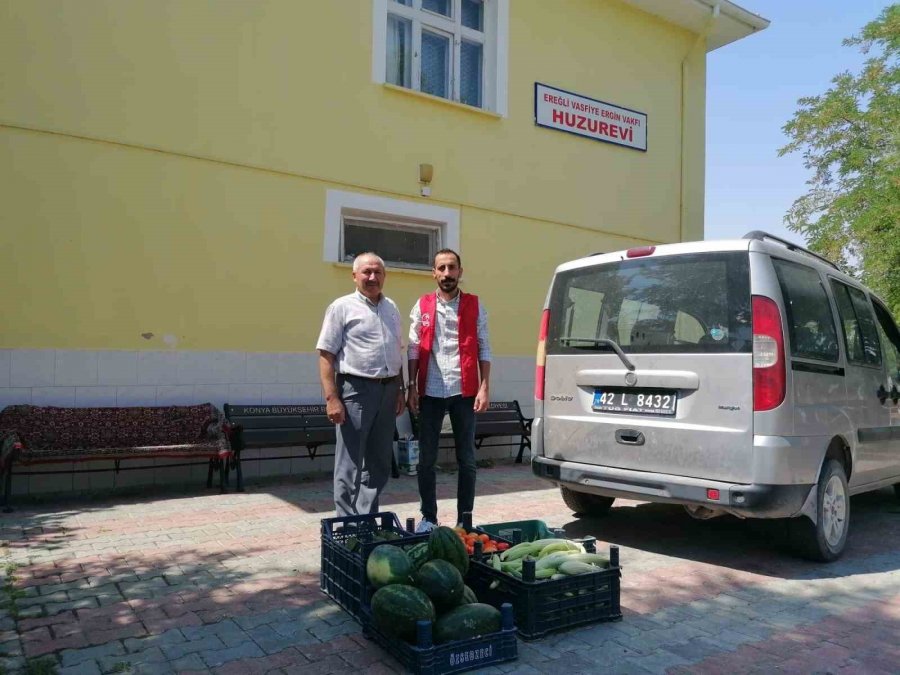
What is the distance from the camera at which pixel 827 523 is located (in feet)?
15.3

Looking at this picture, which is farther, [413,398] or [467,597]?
[413,398]

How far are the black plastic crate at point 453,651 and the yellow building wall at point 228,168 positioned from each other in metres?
4.84

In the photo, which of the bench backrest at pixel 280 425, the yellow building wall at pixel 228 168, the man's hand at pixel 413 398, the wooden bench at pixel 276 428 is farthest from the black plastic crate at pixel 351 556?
the yellow building wall at pixel 228 168

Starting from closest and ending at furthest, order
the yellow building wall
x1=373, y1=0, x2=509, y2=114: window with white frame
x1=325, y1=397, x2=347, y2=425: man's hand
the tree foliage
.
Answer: x1=325, y1=397, x2=347, y2=425: man's hand
the yellow building wall
x1=373, y1=0, x2=509, y2=114: window with white frame
the tree foliage

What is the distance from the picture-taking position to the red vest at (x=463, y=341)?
4.97 m

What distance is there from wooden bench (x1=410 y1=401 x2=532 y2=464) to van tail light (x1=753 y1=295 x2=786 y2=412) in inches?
178

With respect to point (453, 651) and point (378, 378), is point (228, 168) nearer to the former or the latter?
point (378, 378)

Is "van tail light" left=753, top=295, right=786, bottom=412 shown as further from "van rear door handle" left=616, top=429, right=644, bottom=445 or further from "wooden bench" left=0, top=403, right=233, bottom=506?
"wooden bench" left=0, top=403, right=233, bottom=506

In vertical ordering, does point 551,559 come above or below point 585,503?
above

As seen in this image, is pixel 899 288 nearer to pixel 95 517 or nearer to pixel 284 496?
pixel 284 496

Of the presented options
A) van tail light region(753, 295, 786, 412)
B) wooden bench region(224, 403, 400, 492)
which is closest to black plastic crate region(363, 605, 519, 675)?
van tail light region(753, 295, 786, 412)

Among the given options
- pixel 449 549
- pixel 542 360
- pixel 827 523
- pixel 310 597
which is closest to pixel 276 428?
pixel 542 360

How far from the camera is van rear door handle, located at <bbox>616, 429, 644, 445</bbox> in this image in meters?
4.57

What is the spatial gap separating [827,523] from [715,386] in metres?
1.29
